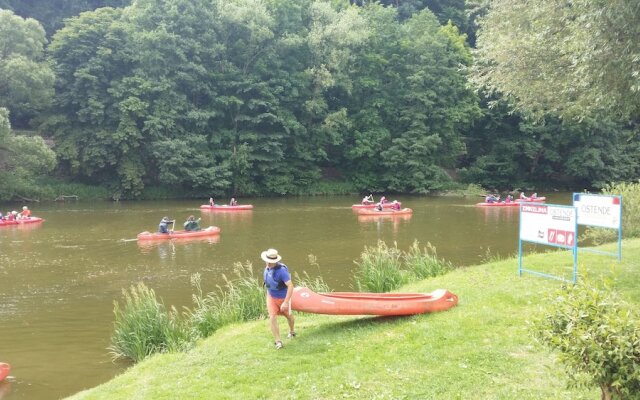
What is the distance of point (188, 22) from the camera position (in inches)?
1913

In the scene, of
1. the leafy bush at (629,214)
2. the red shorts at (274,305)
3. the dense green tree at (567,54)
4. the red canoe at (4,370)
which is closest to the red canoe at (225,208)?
the dense green tree at (567,54)

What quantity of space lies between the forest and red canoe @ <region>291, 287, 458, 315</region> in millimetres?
29595

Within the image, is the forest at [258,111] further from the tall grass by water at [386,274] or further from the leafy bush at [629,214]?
the tall grass by water at [386,274]

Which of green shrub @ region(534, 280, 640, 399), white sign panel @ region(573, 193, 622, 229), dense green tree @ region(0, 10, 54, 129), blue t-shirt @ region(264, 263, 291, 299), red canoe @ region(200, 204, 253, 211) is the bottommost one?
red canoe @ region(200, 204, 253, 211)

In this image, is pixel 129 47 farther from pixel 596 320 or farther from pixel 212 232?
pixel 596 320

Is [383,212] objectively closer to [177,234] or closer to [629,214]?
[177,234]

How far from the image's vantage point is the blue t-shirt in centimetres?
883

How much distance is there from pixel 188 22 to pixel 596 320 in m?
48.7

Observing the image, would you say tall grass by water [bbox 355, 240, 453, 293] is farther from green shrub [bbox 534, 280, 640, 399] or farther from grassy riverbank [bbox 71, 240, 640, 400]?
green shrub [bbox 534, 280, 640, 399]

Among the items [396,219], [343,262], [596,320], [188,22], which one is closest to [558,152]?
[396,219]

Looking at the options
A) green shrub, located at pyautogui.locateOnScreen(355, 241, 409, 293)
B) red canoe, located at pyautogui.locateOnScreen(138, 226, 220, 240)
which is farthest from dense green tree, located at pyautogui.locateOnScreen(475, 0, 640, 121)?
red canoe, located at pyautogui.locateOnScreen(138, 226, 220, 240)

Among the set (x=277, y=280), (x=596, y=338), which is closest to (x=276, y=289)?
(x=277, y=280)

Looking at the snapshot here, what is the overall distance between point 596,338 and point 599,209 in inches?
358

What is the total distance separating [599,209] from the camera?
12.6 metres
